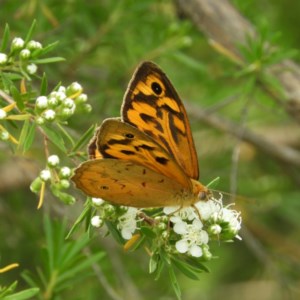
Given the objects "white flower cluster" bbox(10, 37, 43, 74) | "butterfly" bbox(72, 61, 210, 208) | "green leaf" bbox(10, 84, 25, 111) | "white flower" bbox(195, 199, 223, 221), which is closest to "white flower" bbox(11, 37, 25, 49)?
"white flower cluster" bbox(10, 37, 43, 74)

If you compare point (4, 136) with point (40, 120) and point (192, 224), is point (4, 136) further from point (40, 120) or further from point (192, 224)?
point (192, 224)

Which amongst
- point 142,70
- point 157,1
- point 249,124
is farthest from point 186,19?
point 142,70

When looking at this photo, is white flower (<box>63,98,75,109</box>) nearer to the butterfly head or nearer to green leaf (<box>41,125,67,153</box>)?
green leaf (<box>41,125,67,153</box>)

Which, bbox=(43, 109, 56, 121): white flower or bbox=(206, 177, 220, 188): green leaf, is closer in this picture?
bbox=(43, 109, 56, 121): white flower

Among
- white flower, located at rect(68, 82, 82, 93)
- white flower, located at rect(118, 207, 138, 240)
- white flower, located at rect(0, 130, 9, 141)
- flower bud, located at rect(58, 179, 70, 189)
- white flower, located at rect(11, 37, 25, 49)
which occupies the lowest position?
white flower, located at rect(118, 207, 138, 240)

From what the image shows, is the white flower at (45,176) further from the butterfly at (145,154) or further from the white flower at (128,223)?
the white flower at (128,223)

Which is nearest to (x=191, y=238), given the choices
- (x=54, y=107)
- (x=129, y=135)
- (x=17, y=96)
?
(x=129, y=135)

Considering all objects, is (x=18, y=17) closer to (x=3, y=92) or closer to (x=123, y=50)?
(x=123, y=50)
